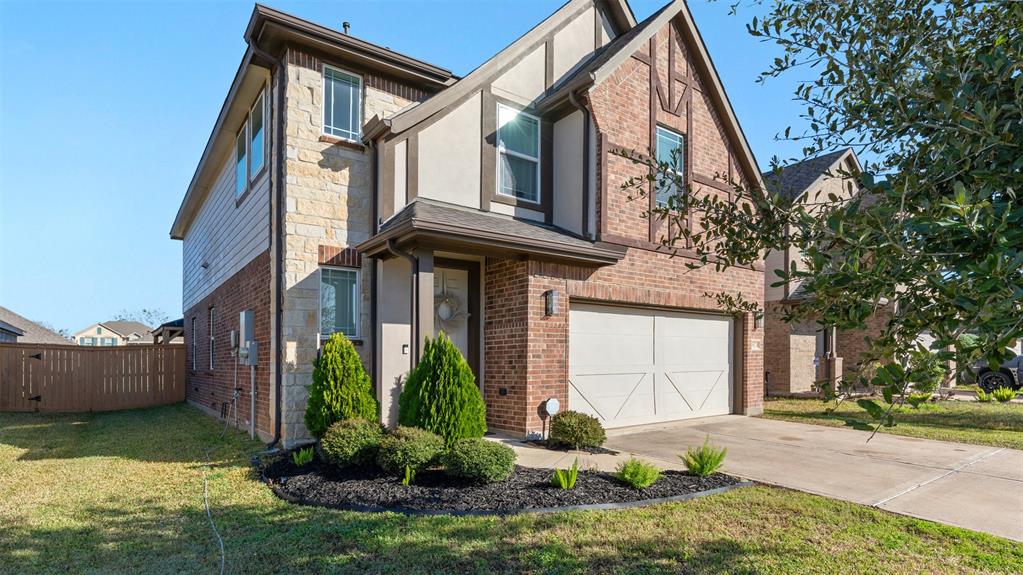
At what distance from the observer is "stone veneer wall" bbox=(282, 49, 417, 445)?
26.6 feet

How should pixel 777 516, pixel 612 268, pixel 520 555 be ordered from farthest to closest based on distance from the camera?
pixel 612 268
pixel 777 516
pixel 520 555

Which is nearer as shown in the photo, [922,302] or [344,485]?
[922,302]

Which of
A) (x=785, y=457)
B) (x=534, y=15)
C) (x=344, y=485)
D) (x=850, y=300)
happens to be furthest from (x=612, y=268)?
(x=850, y=300)

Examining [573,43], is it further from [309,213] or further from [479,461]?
[479,461]

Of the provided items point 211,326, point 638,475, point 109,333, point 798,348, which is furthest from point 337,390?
point 109,333

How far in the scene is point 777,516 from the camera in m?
5.30

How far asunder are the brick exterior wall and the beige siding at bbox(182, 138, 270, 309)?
292 mm

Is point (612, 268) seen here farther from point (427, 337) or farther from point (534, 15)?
point (534, 15)

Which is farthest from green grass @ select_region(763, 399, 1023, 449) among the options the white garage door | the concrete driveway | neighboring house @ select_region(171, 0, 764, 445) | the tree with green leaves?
the tree with green leaves

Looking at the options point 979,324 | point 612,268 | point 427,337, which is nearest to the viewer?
point 979,324

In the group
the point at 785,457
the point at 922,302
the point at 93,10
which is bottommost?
the point at 785,457

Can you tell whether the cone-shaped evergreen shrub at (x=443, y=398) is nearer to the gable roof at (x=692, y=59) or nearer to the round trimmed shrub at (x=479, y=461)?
the round trimmed shrub at (x=479, y=461)

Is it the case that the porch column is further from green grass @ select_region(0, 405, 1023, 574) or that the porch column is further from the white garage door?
the white garage door

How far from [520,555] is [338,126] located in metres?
6.97
